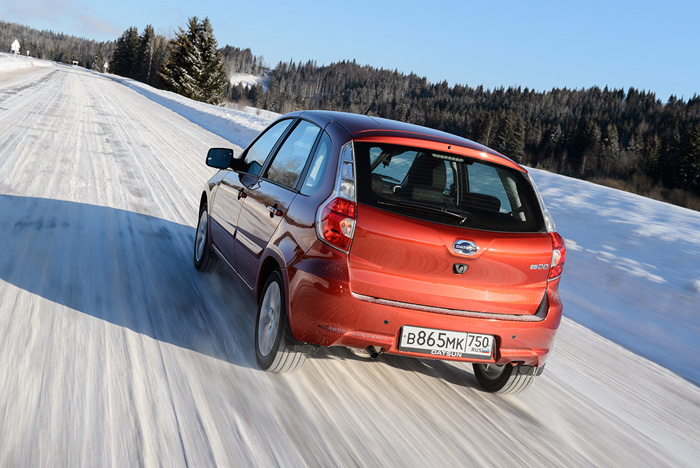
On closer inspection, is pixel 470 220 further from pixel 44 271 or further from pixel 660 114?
pixel 660 114

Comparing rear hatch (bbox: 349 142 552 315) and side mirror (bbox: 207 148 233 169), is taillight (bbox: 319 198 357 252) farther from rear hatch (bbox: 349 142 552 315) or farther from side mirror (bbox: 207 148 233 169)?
side mirror (bbox: 207 148 233 169)

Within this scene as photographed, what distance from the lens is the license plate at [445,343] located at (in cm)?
334

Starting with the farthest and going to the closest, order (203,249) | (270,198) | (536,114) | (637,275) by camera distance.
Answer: (536,114)
(637,275)
(203,249)
(270,198)

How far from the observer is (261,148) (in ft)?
16.2

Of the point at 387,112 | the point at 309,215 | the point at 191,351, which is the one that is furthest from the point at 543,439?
the point at 387,112

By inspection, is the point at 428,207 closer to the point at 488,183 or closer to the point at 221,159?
the point at 488,183

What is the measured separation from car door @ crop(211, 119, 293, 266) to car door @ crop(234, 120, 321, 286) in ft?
0.52

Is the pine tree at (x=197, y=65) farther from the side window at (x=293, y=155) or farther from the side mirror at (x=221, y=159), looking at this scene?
the side window at (x=293, y=155)

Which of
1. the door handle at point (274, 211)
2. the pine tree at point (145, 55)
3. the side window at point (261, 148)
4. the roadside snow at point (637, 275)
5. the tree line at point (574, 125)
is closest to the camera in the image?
the door handle at point (274, 211)

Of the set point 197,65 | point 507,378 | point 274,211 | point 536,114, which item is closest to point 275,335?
point 274,211

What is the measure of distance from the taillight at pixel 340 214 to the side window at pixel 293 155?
1.91 ft

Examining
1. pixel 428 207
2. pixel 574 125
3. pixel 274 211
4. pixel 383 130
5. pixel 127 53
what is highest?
pixel 574 125

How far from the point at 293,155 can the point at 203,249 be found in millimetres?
1901

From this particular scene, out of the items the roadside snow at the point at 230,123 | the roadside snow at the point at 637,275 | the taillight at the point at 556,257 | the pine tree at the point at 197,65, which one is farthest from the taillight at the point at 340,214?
the pine tree at the point at 197,65
